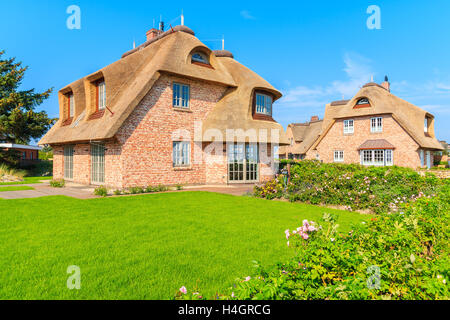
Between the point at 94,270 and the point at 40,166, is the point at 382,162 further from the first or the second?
the point at 40,166

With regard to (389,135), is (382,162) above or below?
below

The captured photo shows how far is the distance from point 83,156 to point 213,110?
870cm

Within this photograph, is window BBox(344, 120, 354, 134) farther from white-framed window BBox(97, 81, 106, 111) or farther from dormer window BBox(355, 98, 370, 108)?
white-framed window BBox(97, 81, 106, 111)

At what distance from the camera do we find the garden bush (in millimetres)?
2057

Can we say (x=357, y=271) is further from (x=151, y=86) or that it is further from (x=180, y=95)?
(x=180, y=95)

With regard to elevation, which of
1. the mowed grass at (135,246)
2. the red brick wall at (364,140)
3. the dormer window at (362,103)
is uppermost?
the dormer window at (362,103)

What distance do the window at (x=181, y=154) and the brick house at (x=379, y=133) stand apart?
65.6ft

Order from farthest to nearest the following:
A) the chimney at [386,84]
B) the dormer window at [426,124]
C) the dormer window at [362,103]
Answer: the chimney at [386,84], the dormer window at [426,124], the dormer window at [362,103]

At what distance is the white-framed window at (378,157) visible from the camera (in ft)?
85.2

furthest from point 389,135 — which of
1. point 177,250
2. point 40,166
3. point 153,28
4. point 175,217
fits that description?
point 40,166

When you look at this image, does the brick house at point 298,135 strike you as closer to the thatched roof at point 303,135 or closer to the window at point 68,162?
the thatched roof at point 303,135

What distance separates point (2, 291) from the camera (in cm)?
331

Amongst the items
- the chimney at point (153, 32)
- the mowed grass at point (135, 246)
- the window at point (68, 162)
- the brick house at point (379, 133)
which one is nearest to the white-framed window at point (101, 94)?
the window at point (68, 162)
